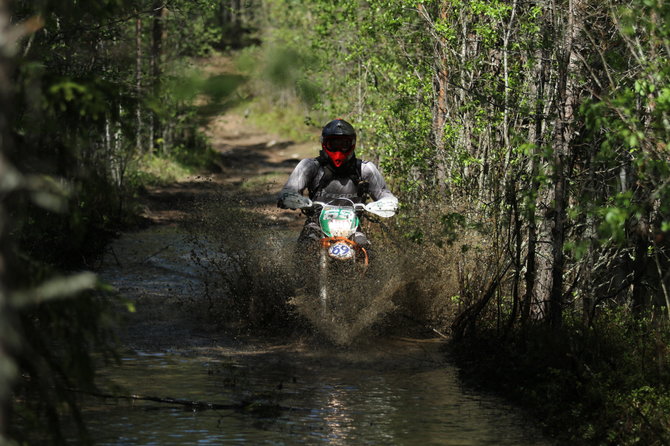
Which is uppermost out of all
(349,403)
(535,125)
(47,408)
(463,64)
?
(463,64)

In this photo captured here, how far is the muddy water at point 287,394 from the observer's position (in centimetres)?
693

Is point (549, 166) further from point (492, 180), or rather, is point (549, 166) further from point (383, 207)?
point (492, 180)

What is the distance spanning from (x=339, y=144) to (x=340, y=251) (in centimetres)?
143

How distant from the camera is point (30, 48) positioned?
5.34 meters

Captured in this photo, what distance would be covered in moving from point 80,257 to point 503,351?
7.58 m

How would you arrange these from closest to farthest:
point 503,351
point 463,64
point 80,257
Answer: point 503,351 → point 463,64 → point 80,257

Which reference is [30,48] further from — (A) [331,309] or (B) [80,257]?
(B) [80,257]

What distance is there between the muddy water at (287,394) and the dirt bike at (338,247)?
0.54 meters

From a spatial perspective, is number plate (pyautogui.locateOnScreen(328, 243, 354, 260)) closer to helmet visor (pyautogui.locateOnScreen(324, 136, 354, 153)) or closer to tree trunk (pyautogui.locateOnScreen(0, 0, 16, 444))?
helmet visor (pyautogui.locateOnScreen(324, 136, 354, 153))

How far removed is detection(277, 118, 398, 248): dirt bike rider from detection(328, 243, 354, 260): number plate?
68 centimetres

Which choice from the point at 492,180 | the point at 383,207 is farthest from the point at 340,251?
the point at 492,180

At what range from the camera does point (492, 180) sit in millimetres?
11164

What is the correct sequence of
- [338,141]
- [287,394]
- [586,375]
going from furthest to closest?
[338,141]
[287,394]
[586,375]

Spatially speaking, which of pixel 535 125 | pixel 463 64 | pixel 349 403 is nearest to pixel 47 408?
pixel 349 403
